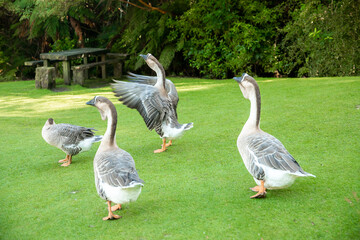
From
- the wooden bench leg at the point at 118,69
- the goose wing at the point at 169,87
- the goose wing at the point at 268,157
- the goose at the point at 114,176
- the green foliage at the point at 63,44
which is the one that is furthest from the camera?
the green foliage at the point at 63,44

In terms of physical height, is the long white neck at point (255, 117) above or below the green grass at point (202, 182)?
above

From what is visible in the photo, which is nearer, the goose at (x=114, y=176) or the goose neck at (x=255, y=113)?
the goose at (x=114, y=176)

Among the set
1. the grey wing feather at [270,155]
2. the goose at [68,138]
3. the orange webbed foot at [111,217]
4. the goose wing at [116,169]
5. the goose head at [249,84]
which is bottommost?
the orange webbed foot at [111,217]

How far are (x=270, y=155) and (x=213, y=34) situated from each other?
10272 millimetres

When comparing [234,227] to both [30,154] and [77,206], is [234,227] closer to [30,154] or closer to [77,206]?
[77,206]

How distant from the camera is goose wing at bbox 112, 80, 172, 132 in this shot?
17.3ft

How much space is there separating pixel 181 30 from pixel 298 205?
10639mm

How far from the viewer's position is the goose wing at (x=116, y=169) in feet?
10.5

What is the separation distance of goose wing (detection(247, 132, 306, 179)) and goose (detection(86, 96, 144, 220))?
1094 mm

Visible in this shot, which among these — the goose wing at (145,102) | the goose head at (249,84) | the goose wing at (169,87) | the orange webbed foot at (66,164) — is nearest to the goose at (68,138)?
the orange webbed foot at (66,164)

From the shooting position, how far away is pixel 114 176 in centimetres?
327

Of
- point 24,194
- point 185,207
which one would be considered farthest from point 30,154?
point 185,207

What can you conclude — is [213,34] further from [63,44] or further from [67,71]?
[63,44]

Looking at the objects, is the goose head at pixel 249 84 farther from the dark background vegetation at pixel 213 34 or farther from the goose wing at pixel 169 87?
the dark background vegetation at pixel 213 34
